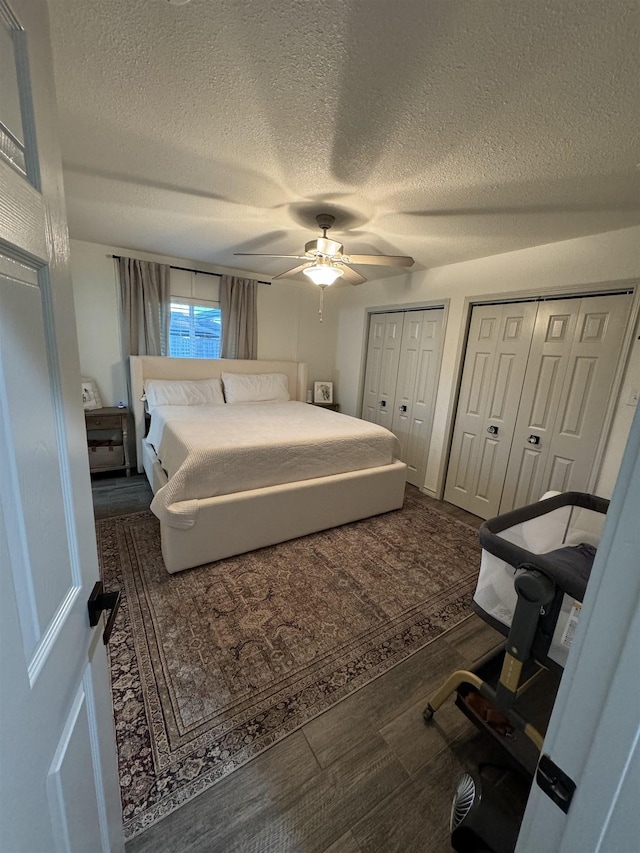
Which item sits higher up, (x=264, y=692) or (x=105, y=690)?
(x=105, y=690)

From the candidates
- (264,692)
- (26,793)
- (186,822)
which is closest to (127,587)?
(264,692)

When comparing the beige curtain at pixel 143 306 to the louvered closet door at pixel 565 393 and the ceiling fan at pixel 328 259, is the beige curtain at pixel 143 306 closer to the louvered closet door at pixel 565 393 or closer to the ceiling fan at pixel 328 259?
the ceiling fan at pixel 328 259

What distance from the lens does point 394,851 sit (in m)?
1.05

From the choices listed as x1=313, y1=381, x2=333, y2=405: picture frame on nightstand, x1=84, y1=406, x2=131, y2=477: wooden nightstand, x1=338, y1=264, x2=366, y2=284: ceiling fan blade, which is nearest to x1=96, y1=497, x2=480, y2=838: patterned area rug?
x1=84, y1=406, x2=131, y2=477: wooden nightstand

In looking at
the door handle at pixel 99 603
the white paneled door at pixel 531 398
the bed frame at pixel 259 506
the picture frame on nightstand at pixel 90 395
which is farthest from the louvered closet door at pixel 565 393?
the picture frame on nightstand at pixel 90 395

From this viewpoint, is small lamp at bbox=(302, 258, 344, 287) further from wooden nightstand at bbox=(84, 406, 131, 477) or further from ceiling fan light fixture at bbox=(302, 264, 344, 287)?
wooden nightstand at bbox=(84, 406, 131, 477)

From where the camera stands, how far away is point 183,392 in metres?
3.60

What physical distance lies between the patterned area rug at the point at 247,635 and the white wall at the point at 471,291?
1234mm

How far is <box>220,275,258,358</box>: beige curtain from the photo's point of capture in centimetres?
403

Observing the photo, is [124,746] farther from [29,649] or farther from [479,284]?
[479,284]

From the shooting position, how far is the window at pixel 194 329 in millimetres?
3908

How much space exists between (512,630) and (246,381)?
360 cm

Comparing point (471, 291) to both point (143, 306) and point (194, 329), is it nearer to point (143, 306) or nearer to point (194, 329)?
point (194, 329)

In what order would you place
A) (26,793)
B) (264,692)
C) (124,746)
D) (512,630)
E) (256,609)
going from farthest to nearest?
1. (256,609)
2. (264,692)
3. (124,746)
4. (512,630)
5. (26,793)
